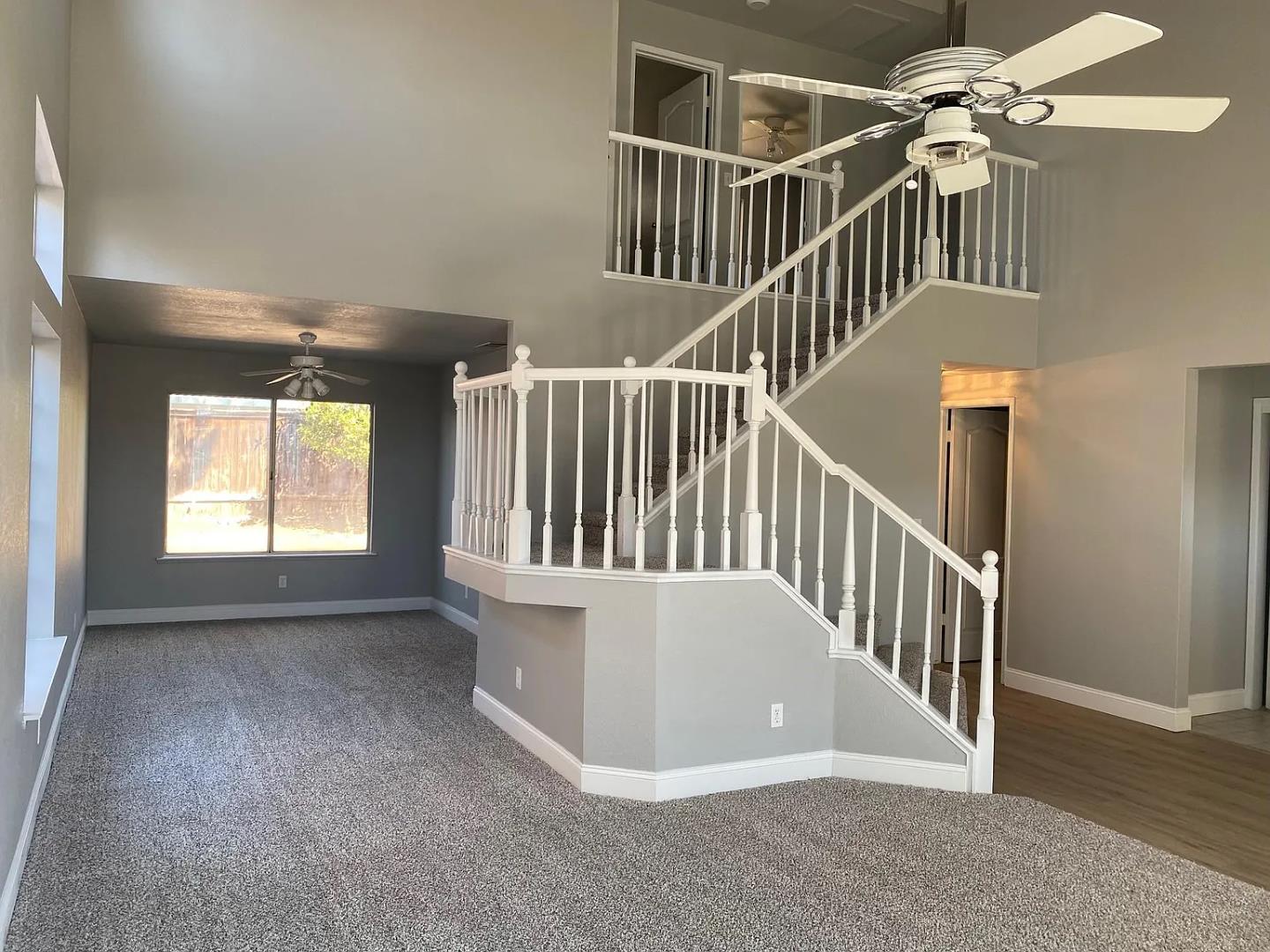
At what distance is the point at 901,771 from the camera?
14.8 ft

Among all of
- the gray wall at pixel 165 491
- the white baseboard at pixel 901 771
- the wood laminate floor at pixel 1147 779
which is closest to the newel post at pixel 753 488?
the white baseboard at pixel 901 771

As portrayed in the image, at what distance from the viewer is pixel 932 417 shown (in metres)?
6.25

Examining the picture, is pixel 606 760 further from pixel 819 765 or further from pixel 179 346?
pixel 179 346

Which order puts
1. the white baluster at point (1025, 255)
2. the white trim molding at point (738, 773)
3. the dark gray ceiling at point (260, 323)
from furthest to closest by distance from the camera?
the white baluster at point (1025, 255) < the dark gray ceiling at point (260, 323) < the white trim molding at point (738, 773)

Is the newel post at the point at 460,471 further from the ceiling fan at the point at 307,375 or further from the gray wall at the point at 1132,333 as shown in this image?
the gray wall at the point at 1132,333

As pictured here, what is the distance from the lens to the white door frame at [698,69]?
24.8 ft

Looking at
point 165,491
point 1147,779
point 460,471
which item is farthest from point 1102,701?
point 165,491

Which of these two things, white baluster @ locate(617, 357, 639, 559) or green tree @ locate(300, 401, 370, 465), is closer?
white baluster @ locate(617, 357, 639, 559)

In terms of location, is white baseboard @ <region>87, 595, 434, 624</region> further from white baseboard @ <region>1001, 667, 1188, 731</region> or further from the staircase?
white baseboard @ <region>1001, 667, 1188, 731</region>

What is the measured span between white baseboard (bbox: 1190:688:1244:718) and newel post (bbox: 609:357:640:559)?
405cm

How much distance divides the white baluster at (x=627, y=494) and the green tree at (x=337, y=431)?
4746 mm

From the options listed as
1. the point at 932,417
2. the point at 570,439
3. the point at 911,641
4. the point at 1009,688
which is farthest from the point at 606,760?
the point at 1009,688

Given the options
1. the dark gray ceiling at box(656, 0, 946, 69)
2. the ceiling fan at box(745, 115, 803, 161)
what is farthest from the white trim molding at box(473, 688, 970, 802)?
the dark gray ceiling at box(656, 0, 946, 69)

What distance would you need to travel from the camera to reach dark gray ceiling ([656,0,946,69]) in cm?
748
